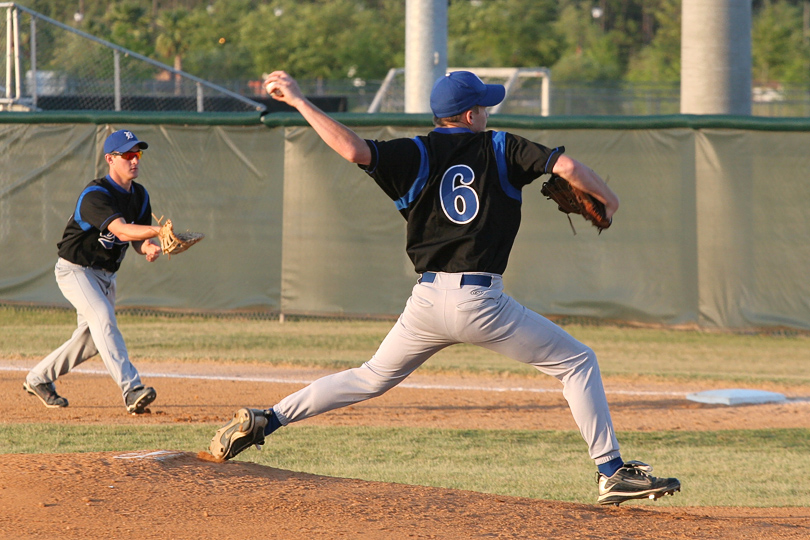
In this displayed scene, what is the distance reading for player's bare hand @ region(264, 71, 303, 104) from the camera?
12.5 feet

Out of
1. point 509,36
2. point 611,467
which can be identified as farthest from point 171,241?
point 509,36

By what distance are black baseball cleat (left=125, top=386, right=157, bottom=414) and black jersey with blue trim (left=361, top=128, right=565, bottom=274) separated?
3.00m

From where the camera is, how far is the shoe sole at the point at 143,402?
249 inches

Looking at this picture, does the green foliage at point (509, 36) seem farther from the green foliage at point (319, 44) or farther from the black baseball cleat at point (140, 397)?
the black baseball cleat at point (140, 397)

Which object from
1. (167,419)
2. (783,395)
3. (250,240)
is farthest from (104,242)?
(783,395)

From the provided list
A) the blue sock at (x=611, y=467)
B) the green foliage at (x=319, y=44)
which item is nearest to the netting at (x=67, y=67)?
the blue sock at (x=611, y=467)

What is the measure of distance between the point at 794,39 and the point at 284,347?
179 ft

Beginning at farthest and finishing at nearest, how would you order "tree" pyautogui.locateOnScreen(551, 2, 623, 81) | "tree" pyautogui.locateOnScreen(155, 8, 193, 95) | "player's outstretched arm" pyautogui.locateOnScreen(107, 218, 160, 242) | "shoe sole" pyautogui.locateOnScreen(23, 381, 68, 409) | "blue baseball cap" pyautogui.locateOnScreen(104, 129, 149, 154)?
"tree" pyautogui.locateOnScreen(155, 8, 193, 95)
"tree" pyautogui.locateOnScreen(551, 2, 623, 81)
"shoe sole" pyautogui.locateOnScreen(23, 381, 68, 409)
"blue baseball cap" pyautogui.locateOnScreen(104, 129, 149, 154)
"player's outstretched arm" pyautogui.locateOnScreen(107, 218, 160, 242)

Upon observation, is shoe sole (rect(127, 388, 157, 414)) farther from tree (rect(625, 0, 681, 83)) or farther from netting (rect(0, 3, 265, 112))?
tree (rect(625, 0, 681, 83))

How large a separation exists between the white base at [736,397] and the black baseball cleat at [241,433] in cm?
437

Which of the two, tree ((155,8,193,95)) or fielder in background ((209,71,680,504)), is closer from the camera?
fielder in background ((209,71,680,504))

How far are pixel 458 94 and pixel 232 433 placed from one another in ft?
5.58

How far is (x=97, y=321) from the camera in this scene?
20.8 ft

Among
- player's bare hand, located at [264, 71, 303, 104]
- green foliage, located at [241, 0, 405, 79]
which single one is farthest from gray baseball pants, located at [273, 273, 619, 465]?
green foliage, located at [241, 0, 405, 79]
